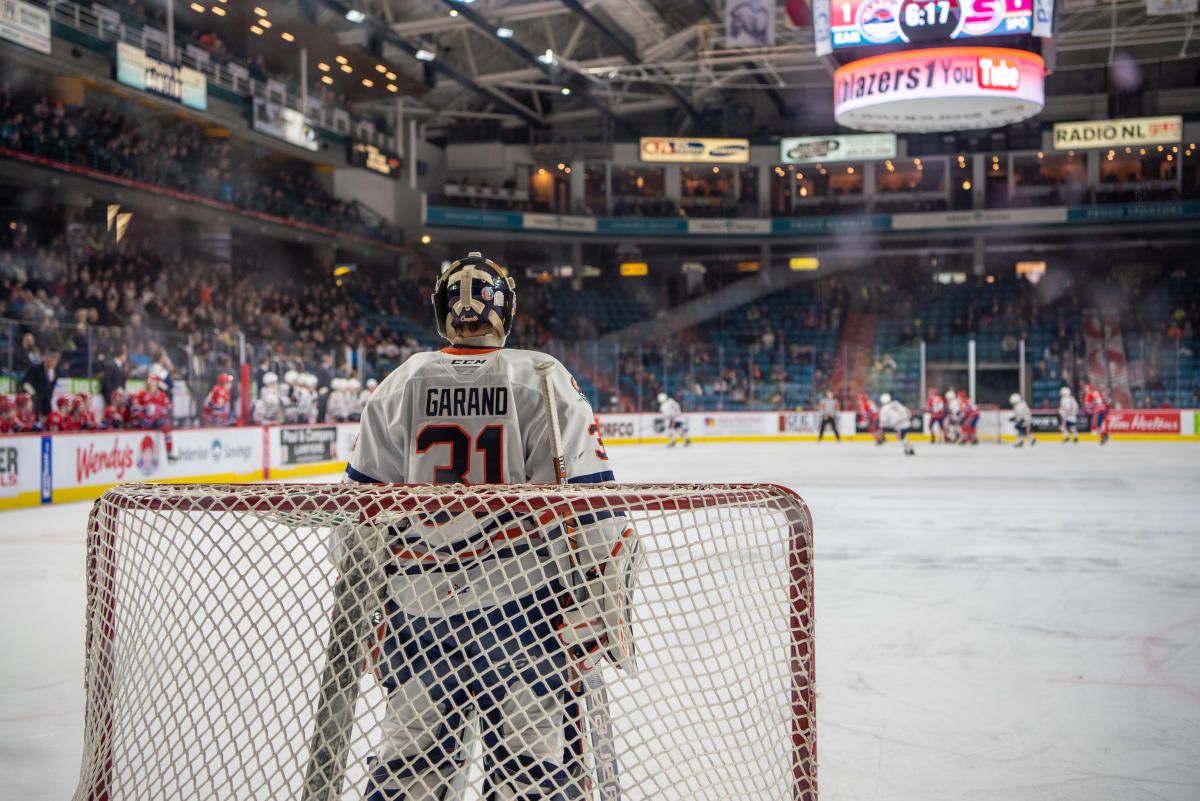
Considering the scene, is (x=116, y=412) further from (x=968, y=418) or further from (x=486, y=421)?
(x=968, y=418)

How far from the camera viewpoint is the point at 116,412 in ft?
41.6

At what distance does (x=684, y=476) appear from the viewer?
569 inches

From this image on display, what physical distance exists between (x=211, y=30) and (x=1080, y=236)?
2705 centimetres

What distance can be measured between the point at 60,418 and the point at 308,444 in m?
4.45

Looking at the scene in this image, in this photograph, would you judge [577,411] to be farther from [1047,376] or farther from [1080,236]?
[1080,236]

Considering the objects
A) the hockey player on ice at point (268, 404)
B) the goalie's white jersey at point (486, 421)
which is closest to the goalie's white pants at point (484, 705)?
the goalie's white jersey at point (486, 421)

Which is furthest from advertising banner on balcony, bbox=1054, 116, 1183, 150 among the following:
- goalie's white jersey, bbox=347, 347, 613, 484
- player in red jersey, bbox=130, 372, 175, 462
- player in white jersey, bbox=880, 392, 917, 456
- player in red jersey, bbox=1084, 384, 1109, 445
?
goalie's white jersey, bbox=347, 347, 613, 484

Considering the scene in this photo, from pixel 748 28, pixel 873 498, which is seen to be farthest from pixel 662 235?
pixel 873 498

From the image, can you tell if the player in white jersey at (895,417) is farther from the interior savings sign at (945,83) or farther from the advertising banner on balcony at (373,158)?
the advertising banner on balcony at (373,158)

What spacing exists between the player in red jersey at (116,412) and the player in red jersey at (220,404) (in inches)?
55.6

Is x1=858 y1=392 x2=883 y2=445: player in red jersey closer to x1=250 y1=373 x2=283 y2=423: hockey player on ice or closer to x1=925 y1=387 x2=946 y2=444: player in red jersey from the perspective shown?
x1=925 y1=387 x2=946 y2=444: player in red jersey

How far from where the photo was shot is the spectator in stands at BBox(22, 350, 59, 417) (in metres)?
11.9

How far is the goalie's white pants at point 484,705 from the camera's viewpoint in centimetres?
196

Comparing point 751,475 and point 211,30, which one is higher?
point 211,30
